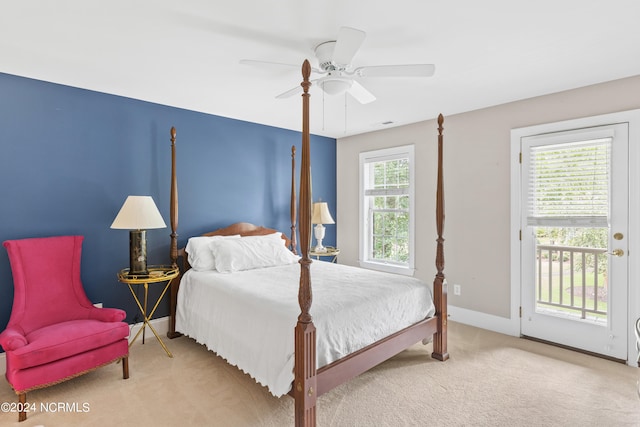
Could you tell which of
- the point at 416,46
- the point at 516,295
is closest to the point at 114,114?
the point at 416,46

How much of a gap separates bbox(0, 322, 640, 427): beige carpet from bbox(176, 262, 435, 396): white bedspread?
9.3 inches

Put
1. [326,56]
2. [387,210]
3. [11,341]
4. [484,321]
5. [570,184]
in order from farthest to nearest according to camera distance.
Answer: [387,210], [484,321], [570,184], [326,56], [11,341]

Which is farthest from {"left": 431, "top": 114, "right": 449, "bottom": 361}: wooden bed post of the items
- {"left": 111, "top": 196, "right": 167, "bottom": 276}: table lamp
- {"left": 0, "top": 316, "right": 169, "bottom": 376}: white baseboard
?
{"left": 0, "top": 316, "right": 169, "bottom": 376}: white baseboard

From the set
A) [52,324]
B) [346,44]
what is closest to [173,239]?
[52,324]

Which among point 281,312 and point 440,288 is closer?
point 281,312

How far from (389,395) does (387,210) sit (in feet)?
9.31

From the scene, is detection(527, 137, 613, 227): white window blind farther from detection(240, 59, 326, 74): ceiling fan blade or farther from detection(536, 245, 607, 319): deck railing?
detection(240, 59, 326, 74): ceiling fan blade

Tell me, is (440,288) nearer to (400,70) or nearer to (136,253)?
(400,70)

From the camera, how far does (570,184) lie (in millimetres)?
3213

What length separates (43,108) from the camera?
2.98 m

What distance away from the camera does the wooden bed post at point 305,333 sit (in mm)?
1982

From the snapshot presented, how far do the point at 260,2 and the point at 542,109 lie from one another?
2940 millimetres

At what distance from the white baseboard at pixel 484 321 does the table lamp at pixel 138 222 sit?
333 cm

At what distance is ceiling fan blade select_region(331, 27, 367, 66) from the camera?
1.85m
